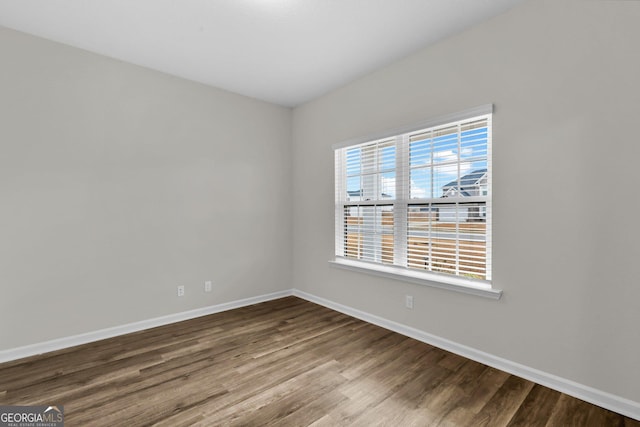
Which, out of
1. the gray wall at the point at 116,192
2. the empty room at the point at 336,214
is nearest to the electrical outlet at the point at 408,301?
the empty room at the point at 336,214

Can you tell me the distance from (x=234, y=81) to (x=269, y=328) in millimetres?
2932

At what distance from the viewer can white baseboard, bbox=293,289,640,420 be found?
1.78m

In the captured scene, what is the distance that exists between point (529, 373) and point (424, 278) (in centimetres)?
101

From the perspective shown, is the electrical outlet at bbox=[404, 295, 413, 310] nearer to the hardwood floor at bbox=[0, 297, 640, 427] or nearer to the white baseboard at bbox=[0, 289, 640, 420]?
the white baseboard at bbox=[0, 289, 640, 420]

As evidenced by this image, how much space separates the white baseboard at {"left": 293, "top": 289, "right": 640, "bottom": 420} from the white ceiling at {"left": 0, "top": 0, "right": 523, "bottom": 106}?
109 inches

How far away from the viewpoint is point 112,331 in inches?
115

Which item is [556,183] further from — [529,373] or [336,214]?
[336,214]

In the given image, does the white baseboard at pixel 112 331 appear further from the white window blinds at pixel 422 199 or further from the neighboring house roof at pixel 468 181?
the neighboring house roof at pixel 468 181

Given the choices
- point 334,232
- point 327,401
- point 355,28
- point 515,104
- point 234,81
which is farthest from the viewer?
point 334,232

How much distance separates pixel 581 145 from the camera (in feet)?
6.32

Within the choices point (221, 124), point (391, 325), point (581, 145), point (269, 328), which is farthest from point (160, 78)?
point (581, 145)

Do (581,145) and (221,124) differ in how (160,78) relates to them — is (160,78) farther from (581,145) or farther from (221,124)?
(581,145)

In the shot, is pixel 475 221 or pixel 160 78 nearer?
pixel 475 221

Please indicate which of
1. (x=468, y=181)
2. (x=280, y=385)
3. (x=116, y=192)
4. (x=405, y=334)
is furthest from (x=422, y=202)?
(x=116, y=192)
